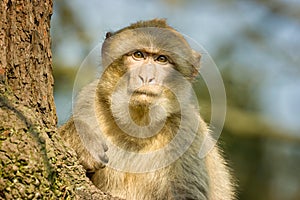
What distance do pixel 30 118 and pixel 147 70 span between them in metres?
1.72

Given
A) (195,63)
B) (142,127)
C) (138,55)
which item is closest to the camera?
(142,127)

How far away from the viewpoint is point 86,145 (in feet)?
13.3

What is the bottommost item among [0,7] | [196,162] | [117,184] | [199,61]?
[117,184]

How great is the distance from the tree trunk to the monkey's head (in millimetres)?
1275

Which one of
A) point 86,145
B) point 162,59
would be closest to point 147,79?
point 162,59

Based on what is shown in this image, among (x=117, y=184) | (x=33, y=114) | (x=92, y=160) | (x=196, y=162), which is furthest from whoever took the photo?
(x=196, y=162)

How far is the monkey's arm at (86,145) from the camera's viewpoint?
3.96m

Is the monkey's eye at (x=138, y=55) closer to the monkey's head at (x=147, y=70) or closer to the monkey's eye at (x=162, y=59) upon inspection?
the monkey's head at (x=147, y=70)

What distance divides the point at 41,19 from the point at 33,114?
531mm

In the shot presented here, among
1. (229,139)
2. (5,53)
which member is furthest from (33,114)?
(229,139)

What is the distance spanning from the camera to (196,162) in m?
4.55

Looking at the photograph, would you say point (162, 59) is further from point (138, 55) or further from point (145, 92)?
point (145, 92)

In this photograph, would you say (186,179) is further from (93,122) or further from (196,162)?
(93,122)

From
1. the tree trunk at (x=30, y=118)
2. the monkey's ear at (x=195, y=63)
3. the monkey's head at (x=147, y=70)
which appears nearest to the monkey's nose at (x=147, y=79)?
the monkey's head at (x=147, y=70)
